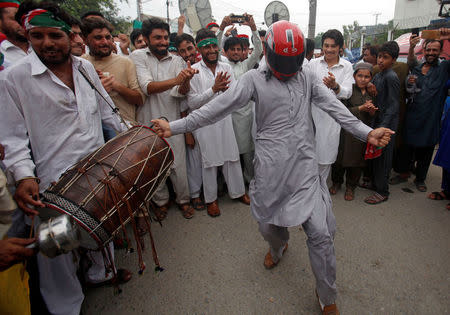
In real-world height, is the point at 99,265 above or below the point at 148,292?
above

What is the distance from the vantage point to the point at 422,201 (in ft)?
12.6

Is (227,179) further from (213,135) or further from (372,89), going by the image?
(372,89)

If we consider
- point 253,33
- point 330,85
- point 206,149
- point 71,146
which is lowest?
point 206,149

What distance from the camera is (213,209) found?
368 centimetres

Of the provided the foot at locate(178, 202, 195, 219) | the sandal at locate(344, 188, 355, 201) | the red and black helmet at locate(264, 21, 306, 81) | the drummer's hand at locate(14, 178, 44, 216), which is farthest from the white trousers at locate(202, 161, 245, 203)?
the drummer's hand at locate(14, 178, 44, 216)

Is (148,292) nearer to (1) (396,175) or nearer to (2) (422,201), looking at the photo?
(2) (422,201)

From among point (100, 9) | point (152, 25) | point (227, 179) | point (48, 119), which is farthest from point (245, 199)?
point (100, 9)

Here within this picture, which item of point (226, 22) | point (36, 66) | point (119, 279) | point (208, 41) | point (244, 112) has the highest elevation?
point (226, 22)

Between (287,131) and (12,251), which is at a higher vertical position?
(287,131)

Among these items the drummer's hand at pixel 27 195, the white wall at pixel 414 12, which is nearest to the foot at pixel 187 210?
the drummer's hand at pixel 27 195

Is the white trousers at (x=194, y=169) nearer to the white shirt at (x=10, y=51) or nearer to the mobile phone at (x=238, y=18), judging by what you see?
the mobile phone at (x=238, y=18)

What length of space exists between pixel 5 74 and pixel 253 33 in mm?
3354

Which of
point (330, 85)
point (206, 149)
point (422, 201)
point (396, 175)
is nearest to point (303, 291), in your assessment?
point (206, 149)

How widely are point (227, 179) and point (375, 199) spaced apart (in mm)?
2111
